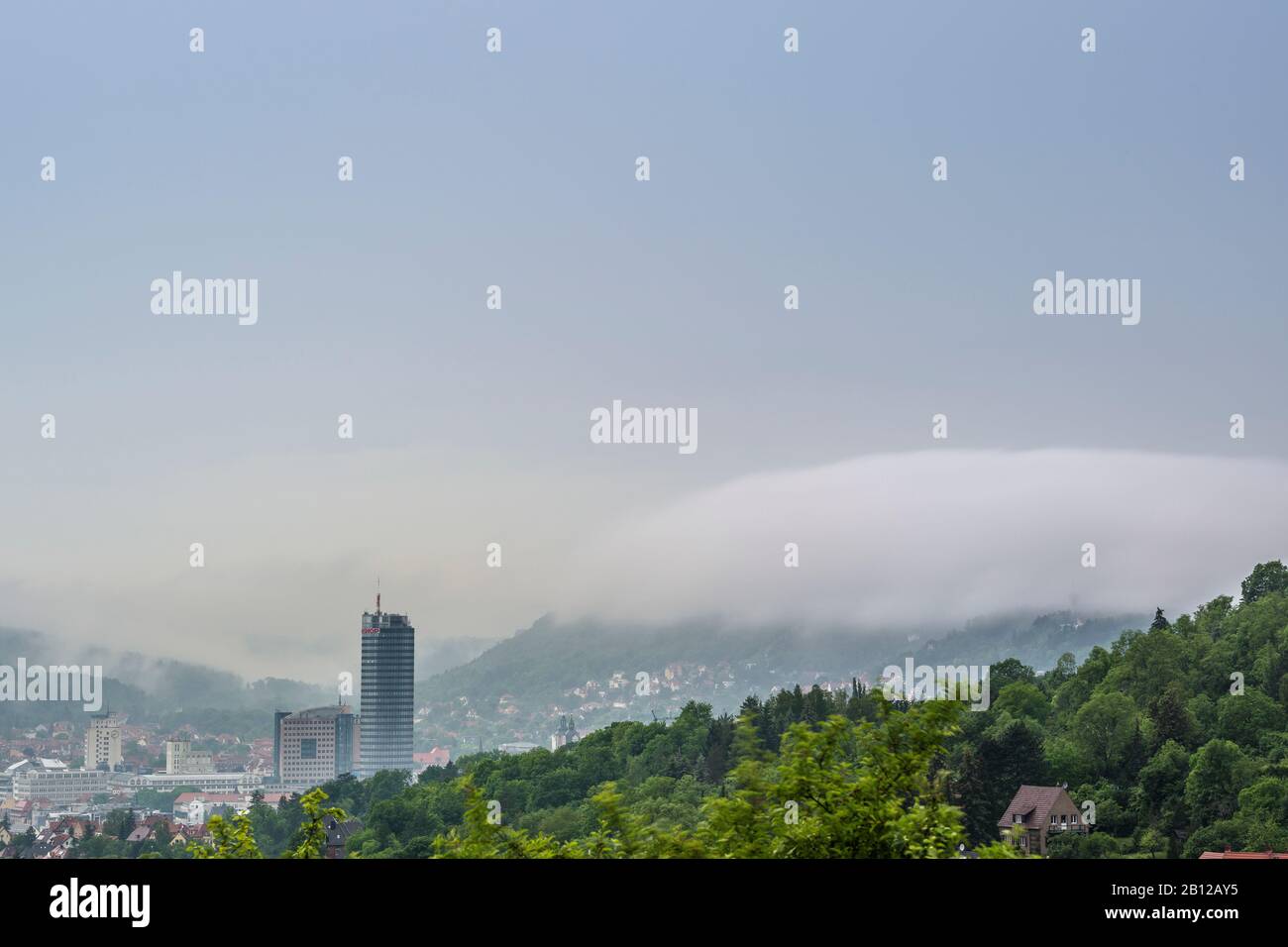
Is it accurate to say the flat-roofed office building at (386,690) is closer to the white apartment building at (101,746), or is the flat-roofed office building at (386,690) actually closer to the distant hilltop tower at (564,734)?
the distant hilltop tower at (564,734)

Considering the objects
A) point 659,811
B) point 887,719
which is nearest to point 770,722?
point 659,811

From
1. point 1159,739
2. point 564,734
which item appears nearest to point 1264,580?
point 1159,739

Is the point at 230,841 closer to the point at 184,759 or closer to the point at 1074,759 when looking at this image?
the point at 1074,759

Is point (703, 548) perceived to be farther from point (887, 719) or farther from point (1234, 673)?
point (887, 719)

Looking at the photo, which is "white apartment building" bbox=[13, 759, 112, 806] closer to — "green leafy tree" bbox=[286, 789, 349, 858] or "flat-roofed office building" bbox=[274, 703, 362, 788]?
"flat-roofed office building" bbox=[274, 703, 362, 788]

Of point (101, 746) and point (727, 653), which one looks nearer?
point (101, 746)

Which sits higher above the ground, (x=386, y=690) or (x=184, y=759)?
(x=386, y=690)
